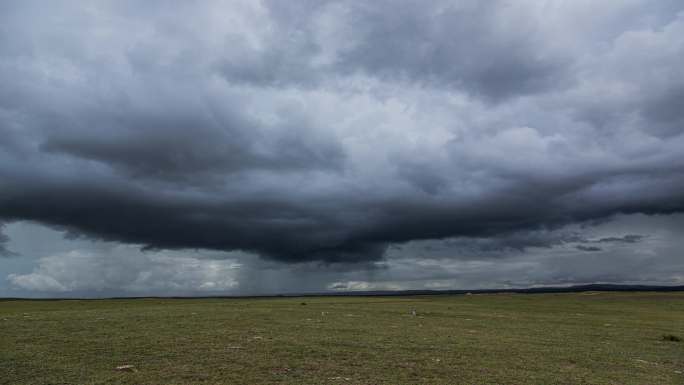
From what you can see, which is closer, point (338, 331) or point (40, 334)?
point (40, 334)

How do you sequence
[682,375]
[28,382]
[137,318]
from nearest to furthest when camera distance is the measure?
[28,382]
[682,375]
[137,318]

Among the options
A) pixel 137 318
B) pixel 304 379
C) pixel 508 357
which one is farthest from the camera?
pixel 137 318

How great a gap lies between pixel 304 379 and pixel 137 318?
1966 centimetres

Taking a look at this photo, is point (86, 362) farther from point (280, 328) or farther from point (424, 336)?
point (424, 336)

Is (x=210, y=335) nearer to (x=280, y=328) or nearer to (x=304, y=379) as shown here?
(x=280, y=328)

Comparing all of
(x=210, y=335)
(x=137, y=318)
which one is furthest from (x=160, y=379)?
(x=137, y=318)

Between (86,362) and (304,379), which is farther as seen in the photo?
(86,362)

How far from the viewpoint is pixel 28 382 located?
12.3 metres

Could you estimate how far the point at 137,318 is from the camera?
29297 mm

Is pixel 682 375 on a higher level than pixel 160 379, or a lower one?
lower

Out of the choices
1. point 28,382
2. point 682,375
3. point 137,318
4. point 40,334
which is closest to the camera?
point 28,382

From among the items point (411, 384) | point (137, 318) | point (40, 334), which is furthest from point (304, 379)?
point (137, 318)

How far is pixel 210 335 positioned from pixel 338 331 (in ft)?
21.4

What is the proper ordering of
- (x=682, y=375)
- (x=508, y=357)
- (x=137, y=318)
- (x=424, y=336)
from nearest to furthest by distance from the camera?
(x=682, y=375) < (x=508, y=357) < (x=424, y=336) < (x=137, y=318)
